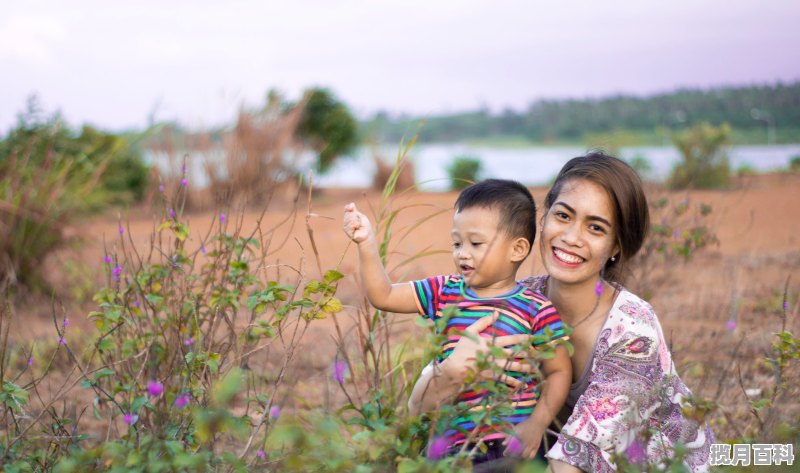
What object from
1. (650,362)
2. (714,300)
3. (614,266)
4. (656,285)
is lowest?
(714,300)

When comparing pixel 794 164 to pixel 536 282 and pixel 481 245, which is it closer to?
pixel 536 282

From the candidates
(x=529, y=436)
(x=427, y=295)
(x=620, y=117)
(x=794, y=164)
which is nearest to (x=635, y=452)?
(x=529, y=436)

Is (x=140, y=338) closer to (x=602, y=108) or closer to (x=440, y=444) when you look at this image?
(x=440, y=444)

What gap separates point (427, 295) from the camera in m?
2.46

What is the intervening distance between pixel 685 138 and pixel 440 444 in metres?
12.7

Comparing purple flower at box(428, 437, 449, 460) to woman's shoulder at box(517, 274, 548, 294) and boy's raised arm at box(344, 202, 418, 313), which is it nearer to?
boy's raised arm at box(344, 202, 418, 313)

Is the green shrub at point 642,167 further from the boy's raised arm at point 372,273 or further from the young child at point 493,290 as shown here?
the boy's raised arm at point 372,273

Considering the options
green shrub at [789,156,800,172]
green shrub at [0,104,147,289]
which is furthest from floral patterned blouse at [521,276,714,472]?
green shrub at [789,156,800,172]

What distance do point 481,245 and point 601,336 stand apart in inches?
19.1

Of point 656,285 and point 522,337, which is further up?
point 522,337

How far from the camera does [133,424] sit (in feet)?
6.79

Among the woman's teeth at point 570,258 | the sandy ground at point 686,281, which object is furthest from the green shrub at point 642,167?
the woman's teeth at point 570,258

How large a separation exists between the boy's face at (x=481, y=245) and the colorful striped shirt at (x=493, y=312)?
0.20ft

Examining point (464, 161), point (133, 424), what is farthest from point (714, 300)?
point (464, 161)
